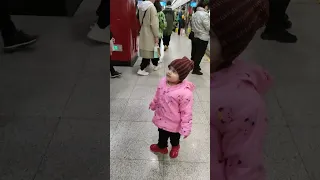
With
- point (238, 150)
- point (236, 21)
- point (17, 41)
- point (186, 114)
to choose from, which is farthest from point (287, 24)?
point (186, 114)

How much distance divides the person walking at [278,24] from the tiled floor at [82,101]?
13mm

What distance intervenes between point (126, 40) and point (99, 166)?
0.38 m

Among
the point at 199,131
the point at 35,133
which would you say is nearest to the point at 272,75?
the point at 35,133

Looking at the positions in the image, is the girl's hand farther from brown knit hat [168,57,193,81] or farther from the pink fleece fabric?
the pink fleece fabric

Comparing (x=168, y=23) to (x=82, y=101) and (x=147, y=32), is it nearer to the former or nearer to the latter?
(x=147, y=32)

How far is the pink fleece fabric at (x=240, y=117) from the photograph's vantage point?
65 cm

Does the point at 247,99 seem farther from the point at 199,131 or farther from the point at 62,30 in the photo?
the point at 199,131

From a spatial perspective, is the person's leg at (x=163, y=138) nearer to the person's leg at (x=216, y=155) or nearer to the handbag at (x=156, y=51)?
the handbag at (x=156, y=51)

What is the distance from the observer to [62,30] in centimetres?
72

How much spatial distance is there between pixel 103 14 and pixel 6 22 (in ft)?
0.77

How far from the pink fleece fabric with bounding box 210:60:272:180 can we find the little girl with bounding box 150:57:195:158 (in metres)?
0.51

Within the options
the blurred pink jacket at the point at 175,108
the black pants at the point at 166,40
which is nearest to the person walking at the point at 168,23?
the black pants at the point at 166,40

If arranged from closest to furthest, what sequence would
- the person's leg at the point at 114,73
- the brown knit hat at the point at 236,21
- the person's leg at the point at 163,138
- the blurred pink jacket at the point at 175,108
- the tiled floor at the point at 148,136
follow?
the brown knit hat at the point at 236,21
the person's leg at the point at 114,73
the tiled floor at the point at 148,136
the blurred pink jacket at the point at 175,108
the person's leg at the point at 163,138

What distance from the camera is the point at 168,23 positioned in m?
0.98
